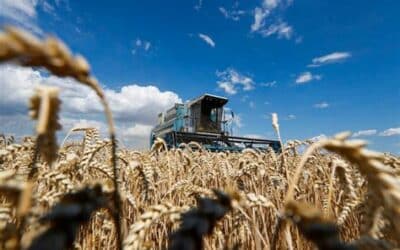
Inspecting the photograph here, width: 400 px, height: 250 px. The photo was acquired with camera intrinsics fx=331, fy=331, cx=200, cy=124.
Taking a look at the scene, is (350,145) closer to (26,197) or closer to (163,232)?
(26,197)

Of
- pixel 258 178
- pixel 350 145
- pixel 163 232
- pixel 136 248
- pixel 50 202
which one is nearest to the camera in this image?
pixel 350 145

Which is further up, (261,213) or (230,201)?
(230,201)

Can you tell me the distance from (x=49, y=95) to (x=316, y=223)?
15.1 inches

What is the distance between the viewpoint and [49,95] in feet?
1.42

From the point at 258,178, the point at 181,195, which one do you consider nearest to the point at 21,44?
the point at 181,195

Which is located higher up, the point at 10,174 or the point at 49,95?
the point at 49,95

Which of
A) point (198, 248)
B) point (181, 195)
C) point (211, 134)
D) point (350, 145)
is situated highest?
point (211, 134)

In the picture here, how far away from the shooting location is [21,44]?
1.19ft

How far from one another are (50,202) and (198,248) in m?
1.07

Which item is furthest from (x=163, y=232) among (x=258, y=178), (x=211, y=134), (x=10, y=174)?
(x=211, y=134)

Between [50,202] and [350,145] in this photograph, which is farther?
[50,202]

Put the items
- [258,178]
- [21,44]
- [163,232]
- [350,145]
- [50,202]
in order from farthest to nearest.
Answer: [258,178], [163,232], [50,202], [350,145], [21,44]

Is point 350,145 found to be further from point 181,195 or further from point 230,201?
point 181,195

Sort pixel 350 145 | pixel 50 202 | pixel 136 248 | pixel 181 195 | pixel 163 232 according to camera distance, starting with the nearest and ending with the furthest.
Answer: pixel 350 145 → pixel 136 248 → pixel 50 202 → pixel 163 232 → pixel 181 195
